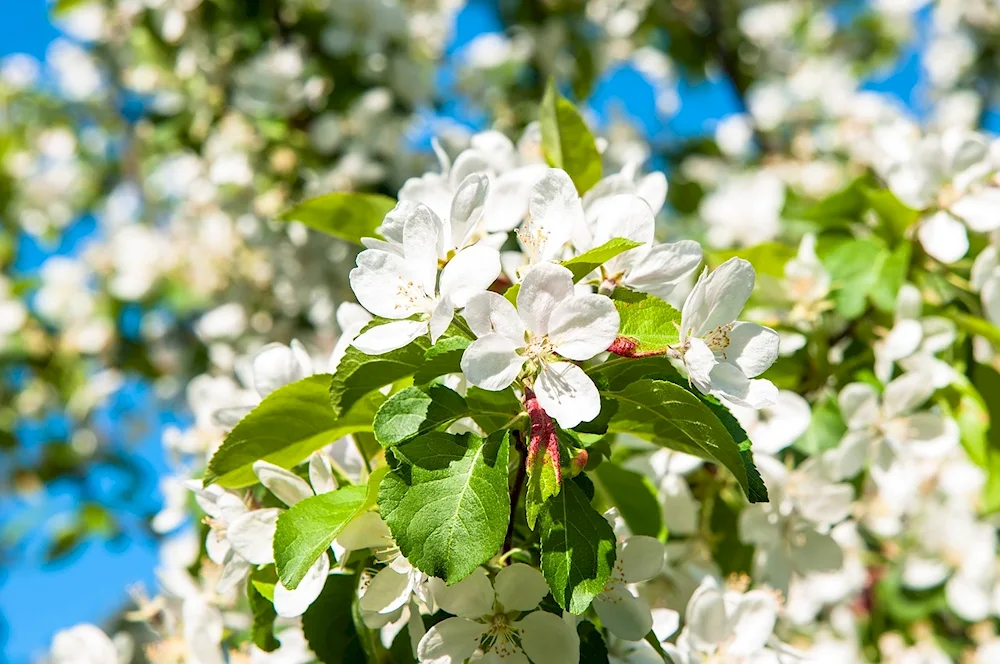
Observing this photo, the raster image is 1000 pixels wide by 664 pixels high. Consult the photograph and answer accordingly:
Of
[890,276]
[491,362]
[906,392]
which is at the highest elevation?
[491,362]

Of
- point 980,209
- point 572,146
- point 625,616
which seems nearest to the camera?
point 625,616

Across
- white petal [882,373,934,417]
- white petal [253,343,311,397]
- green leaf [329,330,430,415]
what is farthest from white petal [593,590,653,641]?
white petal [882,373,934,417]

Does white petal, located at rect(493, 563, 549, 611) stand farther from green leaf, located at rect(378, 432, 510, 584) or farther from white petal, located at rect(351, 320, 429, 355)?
white petal, located at rect(351, 320, 429, 355)

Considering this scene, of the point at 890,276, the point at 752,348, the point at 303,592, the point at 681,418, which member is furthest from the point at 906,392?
the point at 303,592

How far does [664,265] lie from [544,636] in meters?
0.47

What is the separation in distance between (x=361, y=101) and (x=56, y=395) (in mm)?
2300

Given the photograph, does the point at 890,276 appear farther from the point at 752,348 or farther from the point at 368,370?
the point at 368,370

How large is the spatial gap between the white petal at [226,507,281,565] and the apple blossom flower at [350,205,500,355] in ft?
0.94

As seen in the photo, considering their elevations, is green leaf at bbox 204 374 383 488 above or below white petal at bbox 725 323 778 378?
above

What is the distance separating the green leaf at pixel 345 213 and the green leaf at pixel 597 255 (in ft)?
1.62

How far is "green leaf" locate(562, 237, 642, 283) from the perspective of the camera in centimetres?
100

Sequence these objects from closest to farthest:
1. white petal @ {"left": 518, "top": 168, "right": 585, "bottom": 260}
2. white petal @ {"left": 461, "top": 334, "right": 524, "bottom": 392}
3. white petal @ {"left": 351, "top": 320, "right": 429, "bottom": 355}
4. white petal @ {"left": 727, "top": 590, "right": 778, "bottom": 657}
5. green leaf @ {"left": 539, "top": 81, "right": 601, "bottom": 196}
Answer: white petal @ {"left": 461, "top": 334, "right": 524, "bottom": 392}, white petal @ {"left": 351, "top": 320, "right": 429, "bottom": 355}, white petal @ {"left": 518, "top": 168, "right": 585, "bottom": 260}, white petal @ {"left": 727, "top": 590, "right": 778, "bottom": 657}, green leaf @ {"left": 539, "top": 81, "right": 601, "bottom": 196}

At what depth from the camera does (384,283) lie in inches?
41.4

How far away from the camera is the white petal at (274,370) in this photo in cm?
128
